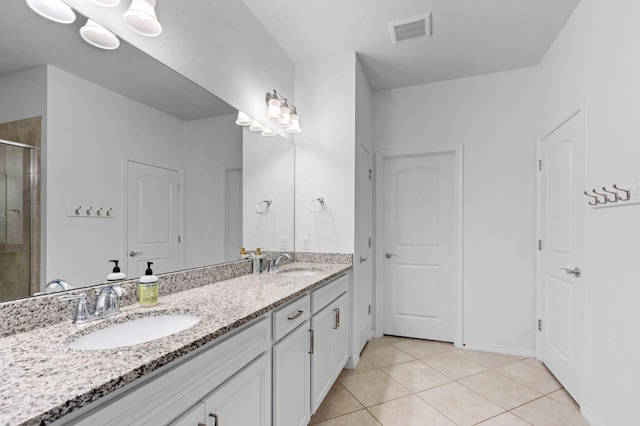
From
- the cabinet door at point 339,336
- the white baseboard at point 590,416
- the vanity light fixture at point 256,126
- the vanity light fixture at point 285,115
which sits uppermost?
the vanity light fixture at point 285,115

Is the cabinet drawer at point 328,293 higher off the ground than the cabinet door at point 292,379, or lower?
higher

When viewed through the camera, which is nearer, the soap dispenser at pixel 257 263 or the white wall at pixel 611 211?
the white wall at pixel 611 211

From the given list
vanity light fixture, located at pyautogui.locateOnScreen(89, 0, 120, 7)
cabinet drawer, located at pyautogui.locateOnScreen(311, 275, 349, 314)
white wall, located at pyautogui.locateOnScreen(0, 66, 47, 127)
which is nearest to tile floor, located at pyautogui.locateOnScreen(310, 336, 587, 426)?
cabinet drawer, located at pyautogui.locateOnScreen(311, 275, 349, 314)

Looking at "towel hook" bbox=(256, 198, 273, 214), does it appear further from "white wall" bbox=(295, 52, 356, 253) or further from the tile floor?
the tile floor

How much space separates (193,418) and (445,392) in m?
2.04

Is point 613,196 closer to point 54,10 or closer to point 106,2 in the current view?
point 106,2

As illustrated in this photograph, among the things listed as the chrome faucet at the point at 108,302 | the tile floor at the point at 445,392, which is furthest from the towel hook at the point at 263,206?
the tile floor at the point at 445,392

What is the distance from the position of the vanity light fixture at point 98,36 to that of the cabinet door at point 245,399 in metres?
1.39

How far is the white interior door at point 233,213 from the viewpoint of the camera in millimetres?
2137

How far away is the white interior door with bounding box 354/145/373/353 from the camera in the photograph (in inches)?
114

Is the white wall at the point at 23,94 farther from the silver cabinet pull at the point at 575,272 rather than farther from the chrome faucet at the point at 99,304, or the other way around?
the silver cabinet pull at the point at 575,272

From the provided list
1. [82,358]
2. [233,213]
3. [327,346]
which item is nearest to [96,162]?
[82,358]

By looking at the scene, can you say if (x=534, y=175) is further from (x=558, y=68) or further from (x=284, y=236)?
(x=284, y=236)

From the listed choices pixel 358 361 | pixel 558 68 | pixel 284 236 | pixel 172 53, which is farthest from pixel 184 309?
pixel 558 68
